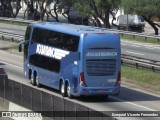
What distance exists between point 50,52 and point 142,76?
6.61 m

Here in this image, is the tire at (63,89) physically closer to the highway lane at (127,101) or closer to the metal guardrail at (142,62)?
the highway lane at (127,101)

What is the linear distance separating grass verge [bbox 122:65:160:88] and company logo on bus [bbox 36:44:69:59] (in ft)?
20.5

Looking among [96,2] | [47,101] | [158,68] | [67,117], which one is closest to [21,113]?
[47,101]

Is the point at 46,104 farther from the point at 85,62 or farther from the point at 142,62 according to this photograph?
the point at 142,62

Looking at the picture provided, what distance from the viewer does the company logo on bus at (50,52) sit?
26691mm

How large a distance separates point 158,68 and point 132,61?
2.93 metres

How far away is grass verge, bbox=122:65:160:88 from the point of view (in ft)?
102

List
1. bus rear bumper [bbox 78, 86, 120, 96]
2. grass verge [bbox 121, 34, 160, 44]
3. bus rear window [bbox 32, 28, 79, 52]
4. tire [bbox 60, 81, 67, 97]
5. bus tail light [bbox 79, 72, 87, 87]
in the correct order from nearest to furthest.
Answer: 1. bus tail light [bbox 79, 72, 87, 87]
2. bus rear bumper [bbox 78, 86, 120, 96]
3. bus rear window [bbox 32, 28, 79, 52]
4. tire [bbox 60, 81, 67, 97]
5. grass verge [bbox 121, 34, 160, 44]

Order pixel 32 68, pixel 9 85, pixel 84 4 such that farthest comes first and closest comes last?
pixel 84 4 < pixel 32 68 < pixel 9 85

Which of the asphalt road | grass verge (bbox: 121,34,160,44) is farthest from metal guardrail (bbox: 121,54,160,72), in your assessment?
grass verge (bbox: 121,34,160,44)

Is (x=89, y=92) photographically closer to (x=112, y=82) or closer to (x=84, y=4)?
(x=112, y=82)

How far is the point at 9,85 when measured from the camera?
21328 millimetres

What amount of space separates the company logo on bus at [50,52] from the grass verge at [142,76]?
20.5 feet

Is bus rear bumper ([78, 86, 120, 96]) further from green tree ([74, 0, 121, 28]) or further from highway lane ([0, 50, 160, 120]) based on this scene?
green tree ([74, 0, 121, 28])
